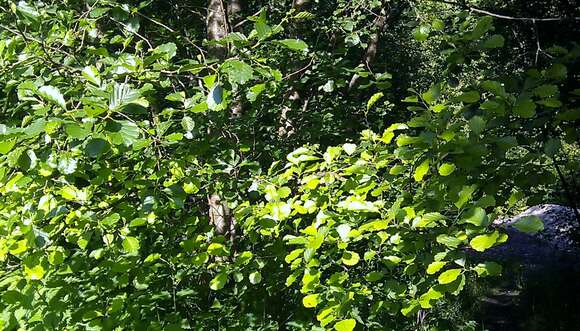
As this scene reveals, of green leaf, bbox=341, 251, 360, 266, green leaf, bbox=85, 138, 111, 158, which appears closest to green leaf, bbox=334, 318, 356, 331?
green leaf, bbox=341, 251, 360, 266

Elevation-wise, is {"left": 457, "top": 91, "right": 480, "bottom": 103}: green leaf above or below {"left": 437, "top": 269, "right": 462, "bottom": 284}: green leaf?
above

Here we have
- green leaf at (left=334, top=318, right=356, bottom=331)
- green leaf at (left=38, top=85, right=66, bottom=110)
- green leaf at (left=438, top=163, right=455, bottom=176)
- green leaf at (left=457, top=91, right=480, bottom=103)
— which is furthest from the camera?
green leaf at (left=334, top=318, right=356, bottom=331)

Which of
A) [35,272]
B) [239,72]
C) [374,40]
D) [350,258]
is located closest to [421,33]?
[239,72]

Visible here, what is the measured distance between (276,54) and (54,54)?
1126mm

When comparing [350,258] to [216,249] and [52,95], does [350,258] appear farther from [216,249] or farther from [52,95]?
[52,95]

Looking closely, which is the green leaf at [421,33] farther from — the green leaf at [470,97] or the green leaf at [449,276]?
the green leaf at [449,276]

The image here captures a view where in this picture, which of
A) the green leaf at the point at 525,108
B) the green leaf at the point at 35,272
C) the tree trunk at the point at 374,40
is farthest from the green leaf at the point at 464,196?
the tree trunk at the point at 374,40

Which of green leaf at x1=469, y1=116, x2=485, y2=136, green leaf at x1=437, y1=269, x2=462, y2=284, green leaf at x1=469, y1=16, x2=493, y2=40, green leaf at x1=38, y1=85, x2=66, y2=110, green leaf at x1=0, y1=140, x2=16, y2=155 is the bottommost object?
green leaf at x1=437, y1=269, x2=462, y2=284

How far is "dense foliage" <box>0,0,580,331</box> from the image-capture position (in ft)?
5.11

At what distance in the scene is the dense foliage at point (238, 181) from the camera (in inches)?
61.3

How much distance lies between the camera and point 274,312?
2.88 m

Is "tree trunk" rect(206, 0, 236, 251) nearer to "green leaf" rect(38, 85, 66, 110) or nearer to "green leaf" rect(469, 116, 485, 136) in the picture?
"green leaf" rect(38, 85, 66, 110)

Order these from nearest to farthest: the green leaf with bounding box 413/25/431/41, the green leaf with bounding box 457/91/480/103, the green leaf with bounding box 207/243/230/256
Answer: the green leaf with bounding box 457/91/480/103 → the green leaf with bounding box 413/25/431/41 → the green leaf with bounding box 207/243/230/256

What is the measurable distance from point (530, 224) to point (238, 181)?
1.36 m
